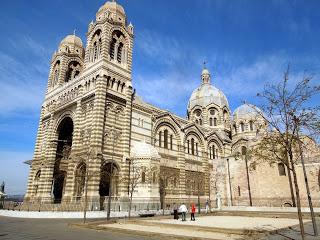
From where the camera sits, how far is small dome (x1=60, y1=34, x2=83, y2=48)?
1784 inches

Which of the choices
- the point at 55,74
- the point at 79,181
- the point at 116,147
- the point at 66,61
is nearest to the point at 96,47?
the point at 66,61

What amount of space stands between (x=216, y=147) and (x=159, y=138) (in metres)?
15.8

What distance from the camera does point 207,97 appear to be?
61.5 metres

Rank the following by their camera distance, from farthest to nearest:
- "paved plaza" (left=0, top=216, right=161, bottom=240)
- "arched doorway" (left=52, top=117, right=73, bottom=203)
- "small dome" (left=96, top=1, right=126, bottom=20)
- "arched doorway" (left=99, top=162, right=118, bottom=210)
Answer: "small dome" (left=96, top=1, right=126, bottom=20), "arched doorway" (left=52, top=117, right=73, bottom=203), "arched doorway" (left=99, top=162, right=118, bottom=210), "paved plaza" (left=0, top=216, right=161, bottom=240)

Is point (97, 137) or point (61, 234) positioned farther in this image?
point (97, 137)

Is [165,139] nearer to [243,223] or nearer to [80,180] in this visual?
[80,180]

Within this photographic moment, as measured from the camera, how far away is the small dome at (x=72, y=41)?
45.3 metres

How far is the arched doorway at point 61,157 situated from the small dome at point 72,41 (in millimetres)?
14406

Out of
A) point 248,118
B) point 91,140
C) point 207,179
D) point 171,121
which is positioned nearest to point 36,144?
point 91,140

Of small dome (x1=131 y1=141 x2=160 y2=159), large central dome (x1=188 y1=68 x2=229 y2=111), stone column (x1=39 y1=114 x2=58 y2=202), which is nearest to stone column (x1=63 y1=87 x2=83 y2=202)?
stone column (x1=39 y1=114 x2=58 y2=202)

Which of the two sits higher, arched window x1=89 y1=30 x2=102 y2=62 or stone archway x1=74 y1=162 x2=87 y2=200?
arched window x1=89 y1=30 x2=102 y2=62

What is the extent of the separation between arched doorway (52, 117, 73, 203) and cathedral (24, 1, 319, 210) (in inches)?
5.4

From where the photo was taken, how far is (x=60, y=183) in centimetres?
3941

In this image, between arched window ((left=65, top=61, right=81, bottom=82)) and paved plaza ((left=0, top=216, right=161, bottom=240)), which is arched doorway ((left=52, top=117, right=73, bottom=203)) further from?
paved plaza ((left=0, top=216, right=161, bottom=240))
